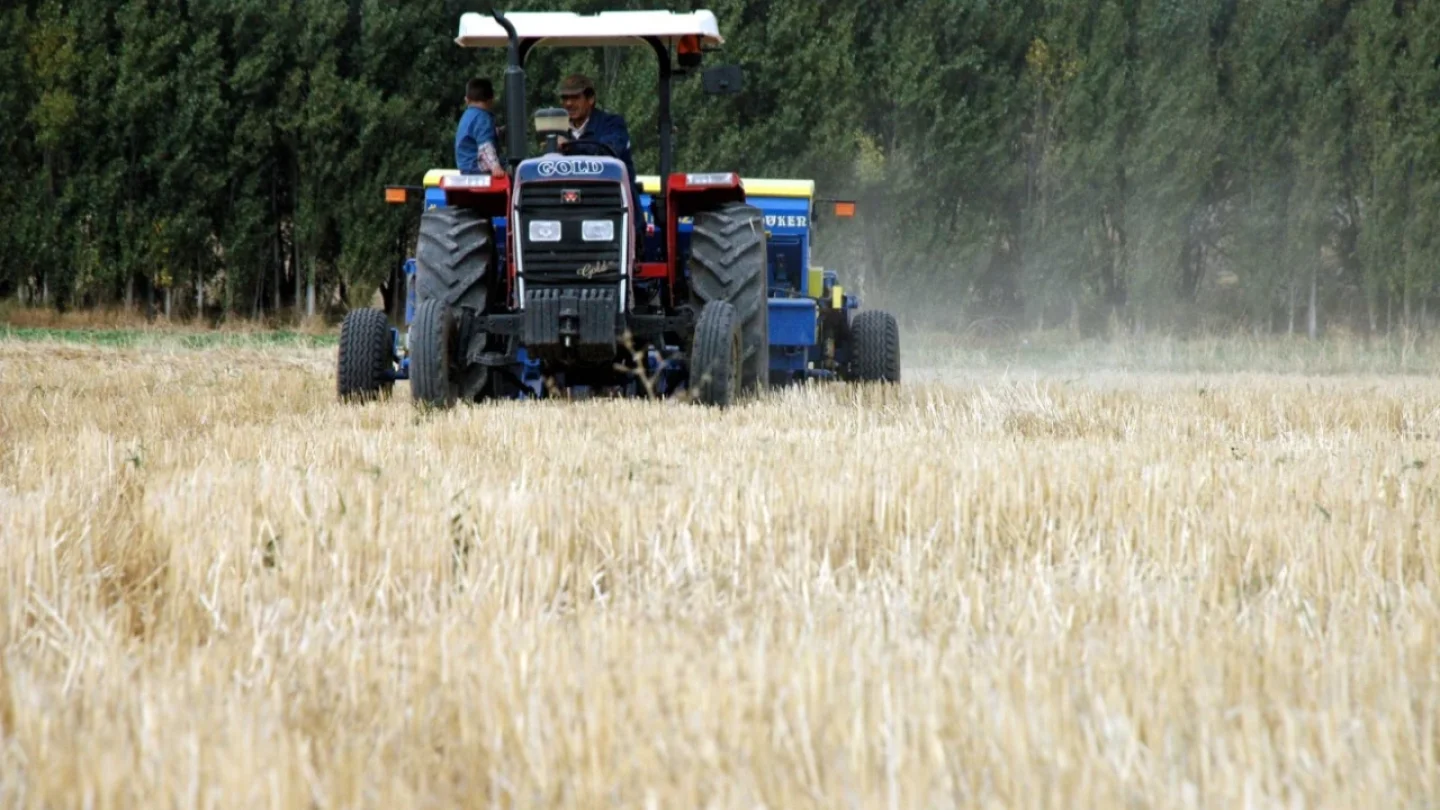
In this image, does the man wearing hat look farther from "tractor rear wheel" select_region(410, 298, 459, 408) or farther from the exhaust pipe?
"tractor rear wheel" select_region(410, 298, 459, 408)

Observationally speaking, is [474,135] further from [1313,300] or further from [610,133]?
[1313,300]

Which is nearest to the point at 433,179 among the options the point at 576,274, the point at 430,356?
the point at 576,274

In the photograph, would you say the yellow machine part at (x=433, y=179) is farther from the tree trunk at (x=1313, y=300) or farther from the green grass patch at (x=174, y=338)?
the tree trunk at (x=1313, y=300)

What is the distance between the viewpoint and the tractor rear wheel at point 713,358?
789 centimetres

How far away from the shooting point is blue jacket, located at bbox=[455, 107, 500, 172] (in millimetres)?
9133

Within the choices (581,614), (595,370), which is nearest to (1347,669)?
(581,614)

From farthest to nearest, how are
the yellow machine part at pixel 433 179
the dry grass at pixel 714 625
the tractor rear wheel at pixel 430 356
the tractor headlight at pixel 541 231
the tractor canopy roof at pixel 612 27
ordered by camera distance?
the yellow machine part at pixel 433 179 < the tractor canopy roof at pixel 612 27 < the tractor headlight at pixel 541 231 < the tractor rear wheel at pixel 430 356 < the dry grass at pixel 714 625

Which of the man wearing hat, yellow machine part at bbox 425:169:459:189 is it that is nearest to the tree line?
yellow machine part at bbox 425:169:459:189

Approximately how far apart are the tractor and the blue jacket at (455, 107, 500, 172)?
0.35m

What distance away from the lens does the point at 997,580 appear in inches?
131

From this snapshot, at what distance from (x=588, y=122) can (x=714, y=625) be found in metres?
6.24

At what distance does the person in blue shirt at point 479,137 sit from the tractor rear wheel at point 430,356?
1.29 meters

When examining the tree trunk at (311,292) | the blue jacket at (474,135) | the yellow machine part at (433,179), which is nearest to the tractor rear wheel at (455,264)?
the blue jacket at (474,135)

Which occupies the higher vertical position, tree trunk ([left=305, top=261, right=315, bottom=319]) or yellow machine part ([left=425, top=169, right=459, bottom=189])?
yellow machine part ([left=425, top=169, right=459, bottom=189])
